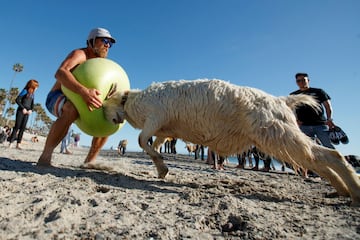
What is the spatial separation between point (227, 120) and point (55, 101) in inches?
121

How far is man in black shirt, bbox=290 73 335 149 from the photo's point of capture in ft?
19.2

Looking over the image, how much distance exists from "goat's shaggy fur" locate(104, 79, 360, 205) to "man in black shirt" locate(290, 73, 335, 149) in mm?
2395

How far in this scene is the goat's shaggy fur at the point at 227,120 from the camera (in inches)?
123

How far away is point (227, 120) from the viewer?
373cm

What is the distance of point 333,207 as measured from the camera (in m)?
2.50

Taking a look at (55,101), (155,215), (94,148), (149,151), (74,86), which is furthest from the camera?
(94,148)

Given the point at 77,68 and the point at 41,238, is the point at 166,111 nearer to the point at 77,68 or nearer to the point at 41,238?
the point at 77,68

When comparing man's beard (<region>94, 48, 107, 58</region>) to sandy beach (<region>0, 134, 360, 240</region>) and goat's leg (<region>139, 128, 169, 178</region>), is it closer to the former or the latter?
goat's leg (<region>139, 128, 169, 178</region>)

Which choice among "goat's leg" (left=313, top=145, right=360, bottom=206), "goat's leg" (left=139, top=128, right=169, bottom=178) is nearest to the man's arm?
"goat's leg" (left=139, top=128, right=169, bottom=178)

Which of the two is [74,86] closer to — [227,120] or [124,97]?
[124,97]

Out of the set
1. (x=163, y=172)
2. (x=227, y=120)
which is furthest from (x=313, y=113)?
(x=163, y=172)

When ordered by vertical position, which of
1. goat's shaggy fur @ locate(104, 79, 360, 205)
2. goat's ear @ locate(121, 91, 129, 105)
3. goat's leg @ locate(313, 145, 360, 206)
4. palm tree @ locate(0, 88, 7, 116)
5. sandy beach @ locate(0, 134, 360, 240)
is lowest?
sandy beach @ locate(0, 134, 360, 240)

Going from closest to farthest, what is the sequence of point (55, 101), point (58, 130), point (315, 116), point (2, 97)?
point (58, 130)
point (55, 101)
point (315, 116)
point (2, 97)

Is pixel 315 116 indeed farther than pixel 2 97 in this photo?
No
